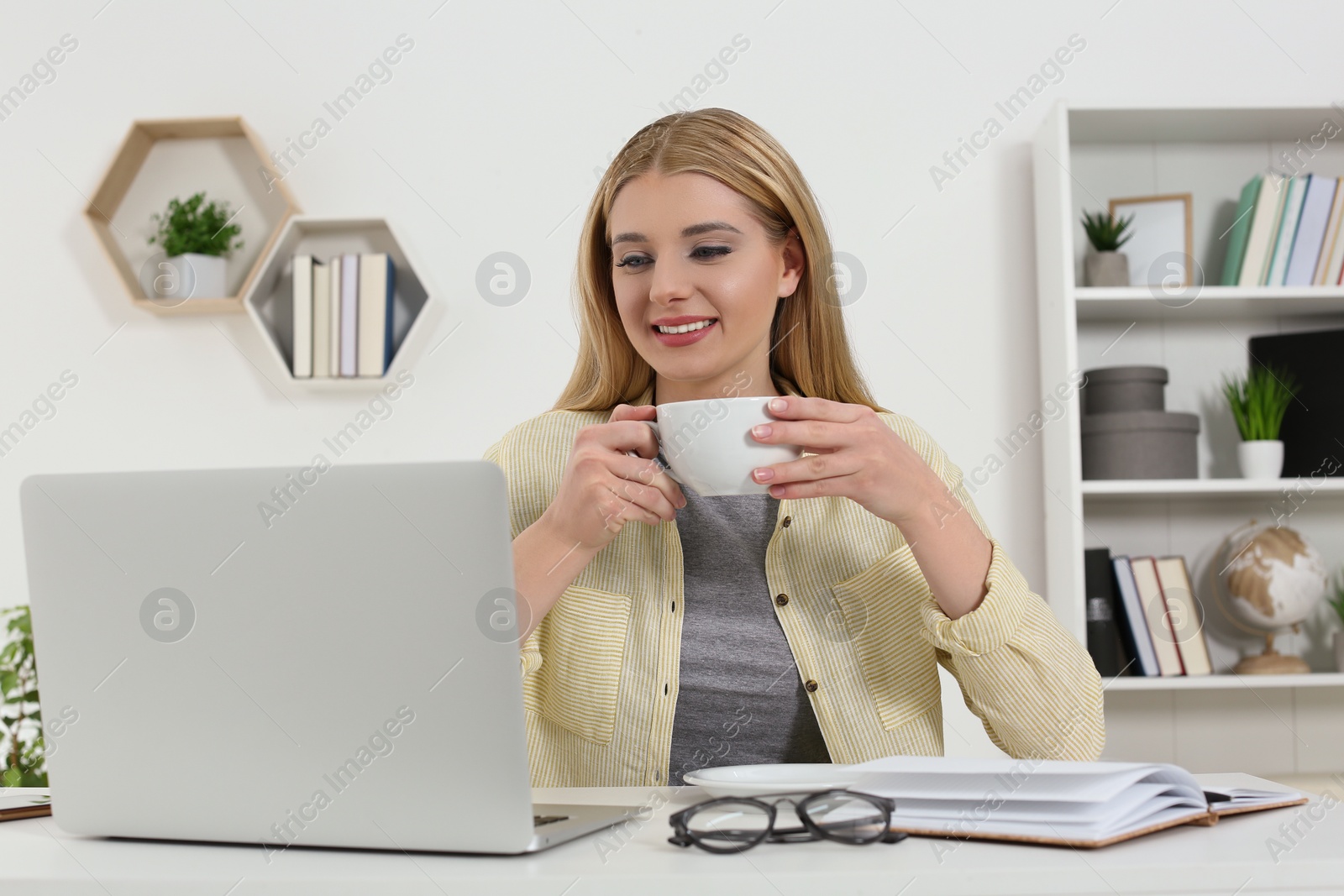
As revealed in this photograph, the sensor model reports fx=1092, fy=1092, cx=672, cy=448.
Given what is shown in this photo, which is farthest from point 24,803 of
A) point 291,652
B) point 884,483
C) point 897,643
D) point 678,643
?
point 897,643

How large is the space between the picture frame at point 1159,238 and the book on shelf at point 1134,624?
671 mm

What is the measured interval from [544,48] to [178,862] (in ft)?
7.84

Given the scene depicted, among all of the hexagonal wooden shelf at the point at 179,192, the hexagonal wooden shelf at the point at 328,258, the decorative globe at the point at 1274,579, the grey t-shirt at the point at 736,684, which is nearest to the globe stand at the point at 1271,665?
the decorative globe at the point at 1274,579

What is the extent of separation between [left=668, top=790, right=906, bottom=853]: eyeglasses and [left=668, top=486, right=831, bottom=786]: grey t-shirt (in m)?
0.55

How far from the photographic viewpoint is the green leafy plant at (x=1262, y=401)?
2.42 meters

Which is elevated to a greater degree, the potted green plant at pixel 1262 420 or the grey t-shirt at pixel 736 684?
the potted green plant at pixel 1262 420

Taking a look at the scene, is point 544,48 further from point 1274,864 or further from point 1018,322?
point 1274,864

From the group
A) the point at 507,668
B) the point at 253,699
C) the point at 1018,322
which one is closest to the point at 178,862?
the point at 253,699

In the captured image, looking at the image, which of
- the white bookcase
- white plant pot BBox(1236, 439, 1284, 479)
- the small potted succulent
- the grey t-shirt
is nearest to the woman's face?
the grey t-shirt

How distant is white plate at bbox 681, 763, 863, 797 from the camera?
76 cm

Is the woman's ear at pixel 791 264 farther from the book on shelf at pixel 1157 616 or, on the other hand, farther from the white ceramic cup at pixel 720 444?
the book on shelf at pixel 1157 616

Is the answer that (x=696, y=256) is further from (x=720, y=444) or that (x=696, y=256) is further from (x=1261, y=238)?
(x=1261, y=238)

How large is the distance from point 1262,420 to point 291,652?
7.71 feet

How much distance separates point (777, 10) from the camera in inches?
106
